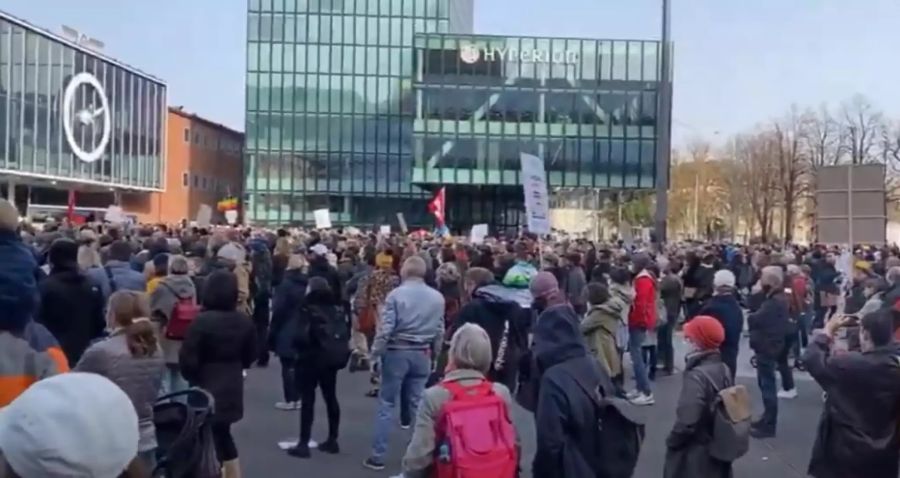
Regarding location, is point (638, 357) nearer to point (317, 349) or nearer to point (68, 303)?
point (317, 349)

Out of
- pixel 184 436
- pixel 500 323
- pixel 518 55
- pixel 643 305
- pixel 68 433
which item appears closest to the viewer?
pixel 68 433

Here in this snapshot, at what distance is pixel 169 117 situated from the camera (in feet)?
262

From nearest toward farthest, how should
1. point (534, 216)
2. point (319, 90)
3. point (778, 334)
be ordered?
point (778, 334)
point (534, 216)
point (319, 90)

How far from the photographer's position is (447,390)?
576 centimetres

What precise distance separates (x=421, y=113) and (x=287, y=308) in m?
61.1

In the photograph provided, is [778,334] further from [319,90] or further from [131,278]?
[319,90]

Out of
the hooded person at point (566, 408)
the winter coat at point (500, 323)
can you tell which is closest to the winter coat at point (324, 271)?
the winter coat at point (500, 323)

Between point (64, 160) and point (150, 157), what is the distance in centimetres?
1297

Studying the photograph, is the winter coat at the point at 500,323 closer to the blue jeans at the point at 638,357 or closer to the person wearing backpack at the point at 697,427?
Result: the blue jeans at the point at 638,357

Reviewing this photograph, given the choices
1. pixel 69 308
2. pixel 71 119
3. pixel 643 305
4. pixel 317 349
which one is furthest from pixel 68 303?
pixel 71 119

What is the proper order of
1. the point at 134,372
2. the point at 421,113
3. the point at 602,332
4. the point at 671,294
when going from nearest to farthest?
the point at 134,372 < the point at 602,332 < the point at 671,294 < the point at 421,113

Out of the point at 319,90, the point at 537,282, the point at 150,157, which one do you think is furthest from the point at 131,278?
the point at 319,90

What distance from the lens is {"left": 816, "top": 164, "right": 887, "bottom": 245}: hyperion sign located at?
534 inches

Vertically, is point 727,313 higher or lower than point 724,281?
lower
